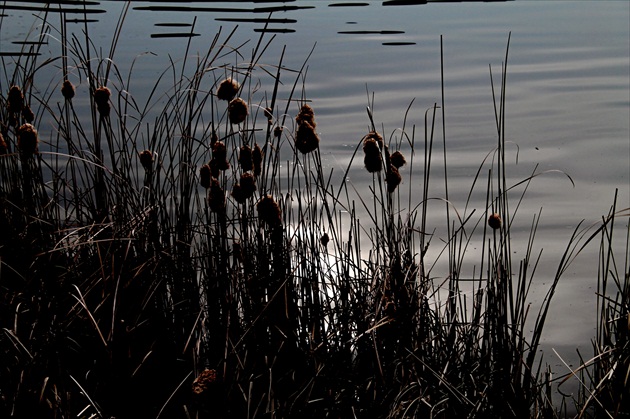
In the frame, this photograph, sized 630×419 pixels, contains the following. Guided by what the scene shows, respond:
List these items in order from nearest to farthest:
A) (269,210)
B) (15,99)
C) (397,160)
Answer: (269,210) → (397,160) → (15,99)

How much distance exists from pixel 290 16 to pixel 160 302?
8600mm

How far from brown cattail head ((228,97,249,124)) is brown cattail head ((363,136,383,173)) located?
295mm

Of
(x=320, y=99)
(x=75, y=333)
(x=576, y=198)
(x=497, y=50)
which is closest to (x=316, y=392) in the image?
(x=75, y=333)

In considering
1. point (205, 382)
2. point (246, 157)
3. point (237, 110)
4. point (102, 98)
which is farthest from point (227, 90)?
point (205, 382)

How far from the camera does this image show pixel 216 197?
2330 mm

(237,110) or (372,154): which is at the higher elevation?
(237,110)

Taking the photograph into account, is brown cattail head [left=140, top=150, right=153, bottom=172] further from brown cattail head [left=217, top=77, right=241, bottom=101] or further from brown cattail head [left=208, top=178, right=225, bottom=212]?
brown cattail head [left=217, top=77, right=241, bottom=101]

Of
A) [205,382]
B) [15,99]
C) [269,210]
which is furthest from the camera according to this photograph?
[15,99]

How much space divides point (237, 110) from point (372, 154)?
0.33 m

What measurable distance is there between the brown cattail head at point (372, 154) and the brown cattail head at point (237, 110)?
0.30 metres

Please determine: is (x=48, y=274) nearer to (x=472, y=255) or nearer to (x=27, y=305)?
(x=27, y=305)

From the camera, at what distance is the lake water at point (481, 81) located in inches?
178

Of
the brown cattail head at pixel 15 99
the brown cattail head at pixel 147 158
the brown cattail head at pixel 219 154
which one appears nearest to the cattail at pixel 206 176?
the brown cattail head at pixel 219 154

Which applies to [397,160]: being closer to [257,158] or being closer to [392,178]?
[392,178]
